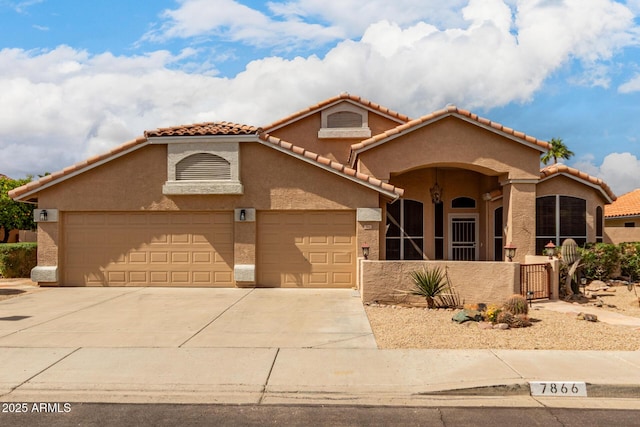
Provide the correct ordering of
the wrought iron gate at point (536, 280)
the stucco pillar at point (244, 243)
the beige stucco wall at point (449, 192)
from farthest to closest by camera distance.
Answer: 1. the beige stucco wall at point (449, 192)
2. the stucco pillar at point (244, 243)
3. the wrought iron gate at point (536, 280)

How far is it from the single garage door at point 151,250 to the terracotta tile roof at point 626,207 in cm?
2424

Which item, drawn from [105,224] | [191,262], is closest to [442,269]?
[191,262]

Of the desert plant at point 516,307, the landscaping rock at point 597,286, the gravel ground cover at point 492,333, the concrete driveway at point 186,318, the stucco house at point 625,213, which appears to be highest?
the stucco house at point 625,213

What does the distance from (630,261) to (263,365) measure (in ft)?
46.9

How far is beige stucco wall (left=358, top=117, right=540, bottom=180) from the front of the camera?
16453 millimetres

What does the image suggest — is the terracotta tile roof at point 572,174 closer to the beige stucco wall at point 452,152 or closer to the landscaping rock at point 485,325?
the beige stucco wall at point 452,152

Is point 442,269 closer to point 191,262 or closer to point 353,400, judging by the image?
point 353,400

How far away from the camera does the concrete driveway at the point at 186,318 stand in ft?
27.0

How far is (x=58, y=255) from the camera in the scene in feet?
48.5

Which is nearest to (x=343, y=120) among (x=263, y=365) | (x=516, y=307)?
(x=516, y=307)

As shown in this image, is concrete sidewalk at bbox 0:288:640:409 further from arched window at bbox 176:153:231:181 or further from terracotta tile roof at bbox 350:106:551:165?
terracotta tile roof at bbox 350:106:551:165

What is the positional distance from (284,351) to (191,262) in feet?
25.8

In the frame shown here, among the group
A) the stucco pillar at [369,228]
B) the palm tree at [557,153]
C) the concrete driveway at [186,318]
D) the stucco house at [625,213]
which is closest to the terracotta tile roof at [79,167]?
the concrete driveway at [186,318]

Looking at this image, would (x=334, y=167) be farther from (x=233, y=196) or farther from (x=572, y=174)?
(x=572, y=174)
